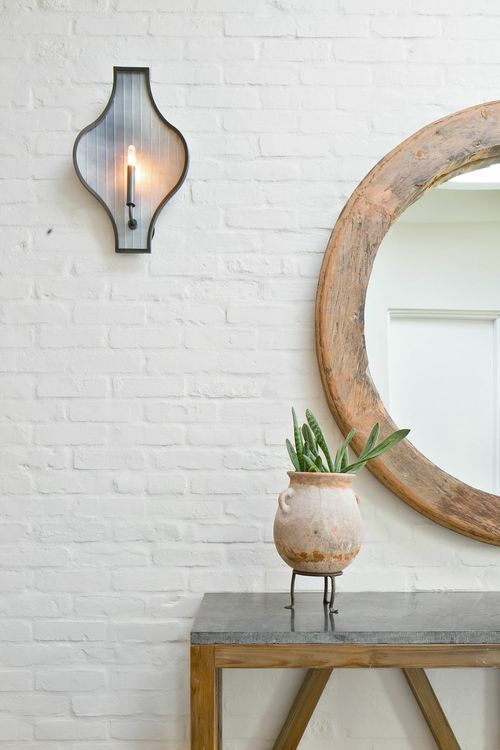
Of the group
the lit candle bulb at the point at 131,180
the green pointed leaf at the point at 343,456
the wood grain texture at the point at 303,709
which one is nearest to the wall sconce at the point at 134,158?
the lit candle bulb at the point at 131,180

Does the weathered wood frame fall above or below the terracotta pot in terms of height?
below

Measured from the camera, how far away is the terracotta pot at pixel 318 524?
1780mm

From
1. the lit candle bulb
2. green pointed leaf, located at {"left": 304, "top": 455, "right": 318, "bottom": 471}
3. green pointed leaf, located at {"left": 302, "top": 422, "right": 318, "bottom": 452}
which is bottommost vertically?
green pointed leaf, located at {"left": 304, "top": 455, "right": 318, "bottom": 471}

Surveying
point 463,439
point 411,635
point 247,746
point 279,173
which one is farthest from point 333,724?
point 279,173

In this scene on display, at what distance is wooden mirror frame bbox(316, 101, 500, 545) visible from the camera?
206cm

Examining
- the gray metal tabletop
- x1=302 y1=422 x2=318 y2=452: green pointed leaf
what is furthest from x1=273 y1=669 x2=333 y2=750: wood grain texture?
x1=302 y1=422 x2=318 y2=452: green pointed leaf

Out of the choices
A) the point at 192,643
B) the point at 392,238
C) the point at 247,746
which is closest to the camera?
the point at 192,643

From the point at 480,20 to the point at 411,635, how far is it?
1715 mm

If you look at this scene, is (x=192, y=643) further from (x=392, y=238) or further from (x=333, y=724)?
(x=392, y=238)

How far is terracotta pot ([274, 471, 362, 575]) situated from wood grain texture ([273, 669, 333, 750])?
39cm

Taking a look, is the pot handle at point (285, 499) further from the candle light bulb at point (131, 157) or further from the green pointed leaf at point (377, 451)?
the candle light bulb at point (131, 157)

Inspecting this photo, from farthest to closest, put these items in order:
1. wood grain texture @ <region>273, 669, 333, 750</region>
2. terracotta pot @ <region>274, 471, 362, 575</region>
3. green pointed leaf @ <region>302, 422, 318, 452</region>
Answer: wood grain texture @ <region>273, 669, 333, 750</region>, green pointed leaf @ <region>302, 422, 318, 452</region>, terracotta pot @ <region>274, 471, 362, 575</region>

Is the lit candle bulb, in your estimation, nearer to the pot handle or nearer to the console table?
the pot handle

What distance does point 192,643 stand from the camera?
1645 mm
